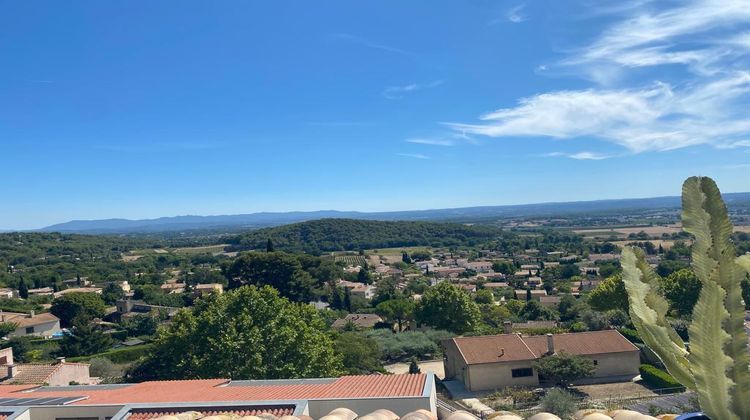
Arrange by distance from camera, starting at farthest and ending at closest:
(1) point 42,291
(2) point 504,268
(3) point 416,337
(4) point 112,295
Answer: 1. (2) point 504,268
2. (1) point 42,291
3. (4) point 112,295
4. (3) point 416,337

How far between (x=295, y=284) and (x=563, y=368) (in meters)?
32.5

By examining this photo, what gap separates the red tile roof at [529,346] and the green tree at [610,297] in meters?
11.6

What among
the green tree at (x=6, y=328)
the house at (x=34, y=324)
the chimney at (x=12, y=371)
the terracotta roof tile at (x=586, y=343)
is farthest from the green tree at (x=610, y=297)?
the house at (x=34, y=324)

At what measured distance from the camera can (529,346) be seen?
2683 cm

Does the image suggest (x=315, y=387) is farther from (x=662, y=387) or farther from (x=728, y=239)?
(x=662, y=387)

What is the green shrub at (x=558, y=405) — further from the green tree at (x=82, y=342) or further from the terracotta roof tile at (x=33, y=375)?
the green tree at (x=82, y=342)

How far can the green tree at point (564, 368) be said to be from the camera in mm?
23938

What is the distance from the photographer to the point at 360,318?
46.4 m

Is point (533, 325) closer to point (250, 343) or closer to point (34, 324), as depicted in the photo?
A: point (250, 343)

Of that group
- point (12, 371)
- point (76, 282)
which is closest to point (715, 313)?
point (12, 371)

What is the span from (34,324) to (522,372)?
46.0 metres

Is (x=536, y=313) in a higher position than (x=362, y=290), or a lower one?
higher

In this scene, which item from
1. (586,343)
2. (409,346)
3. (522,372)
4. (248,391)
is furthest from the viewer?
(409,346)

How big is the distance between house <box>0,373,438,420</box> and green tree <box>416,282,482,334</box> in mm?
23387
